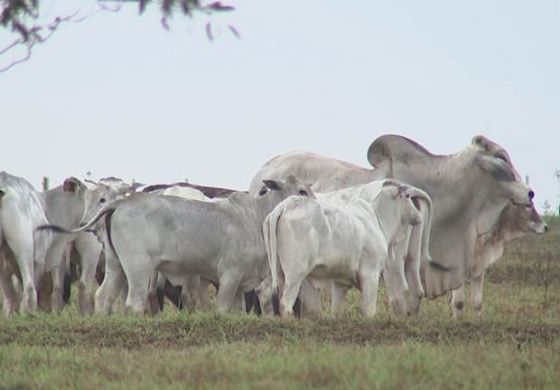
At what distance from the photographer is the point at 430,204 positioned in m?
16.6

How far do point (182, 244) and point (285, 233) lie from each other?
1.10m

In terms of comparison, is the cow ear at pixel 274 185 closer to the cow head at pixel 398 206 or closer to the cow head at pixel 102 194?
the cow head at pixel 398 206

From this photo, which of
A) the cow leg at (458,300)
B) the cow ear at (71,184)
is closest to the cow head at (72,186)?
the cow ear at (71,184)

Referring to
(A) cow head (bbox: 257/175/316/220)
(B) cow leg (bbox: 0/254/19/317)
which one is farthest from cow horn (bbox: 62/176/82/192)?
(A) cow head (bbox: 257/175/316/220)

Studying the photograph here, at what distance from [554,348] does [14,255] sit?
6.02 metres

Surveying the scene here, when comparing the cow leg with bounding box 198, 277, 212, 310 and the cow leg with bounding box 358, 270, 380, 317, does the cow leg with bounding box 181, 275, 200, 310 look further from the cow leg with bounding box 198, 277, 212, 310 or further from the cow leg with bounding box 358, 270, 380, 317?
the cow leg with bounding box 358, 270, 380, 317

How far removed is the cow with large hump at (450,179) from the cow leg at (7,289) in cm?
369

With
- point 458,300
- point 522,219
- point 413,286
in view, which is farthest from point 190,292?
point 522,219

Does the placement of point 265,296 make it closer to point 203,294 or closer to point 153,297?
point 203,294

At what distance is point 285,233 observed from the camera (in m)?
13.9

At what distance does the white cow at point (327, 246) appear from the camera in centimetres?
1387

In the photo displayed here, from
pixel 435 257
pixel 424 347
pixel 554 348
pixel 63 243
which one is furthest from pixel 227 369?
pixel 435 257

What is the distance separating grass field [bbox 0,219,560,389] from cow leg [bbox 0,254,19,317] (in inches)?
103

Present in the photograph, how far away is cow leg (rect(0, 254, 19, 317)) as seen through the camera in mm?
15578
